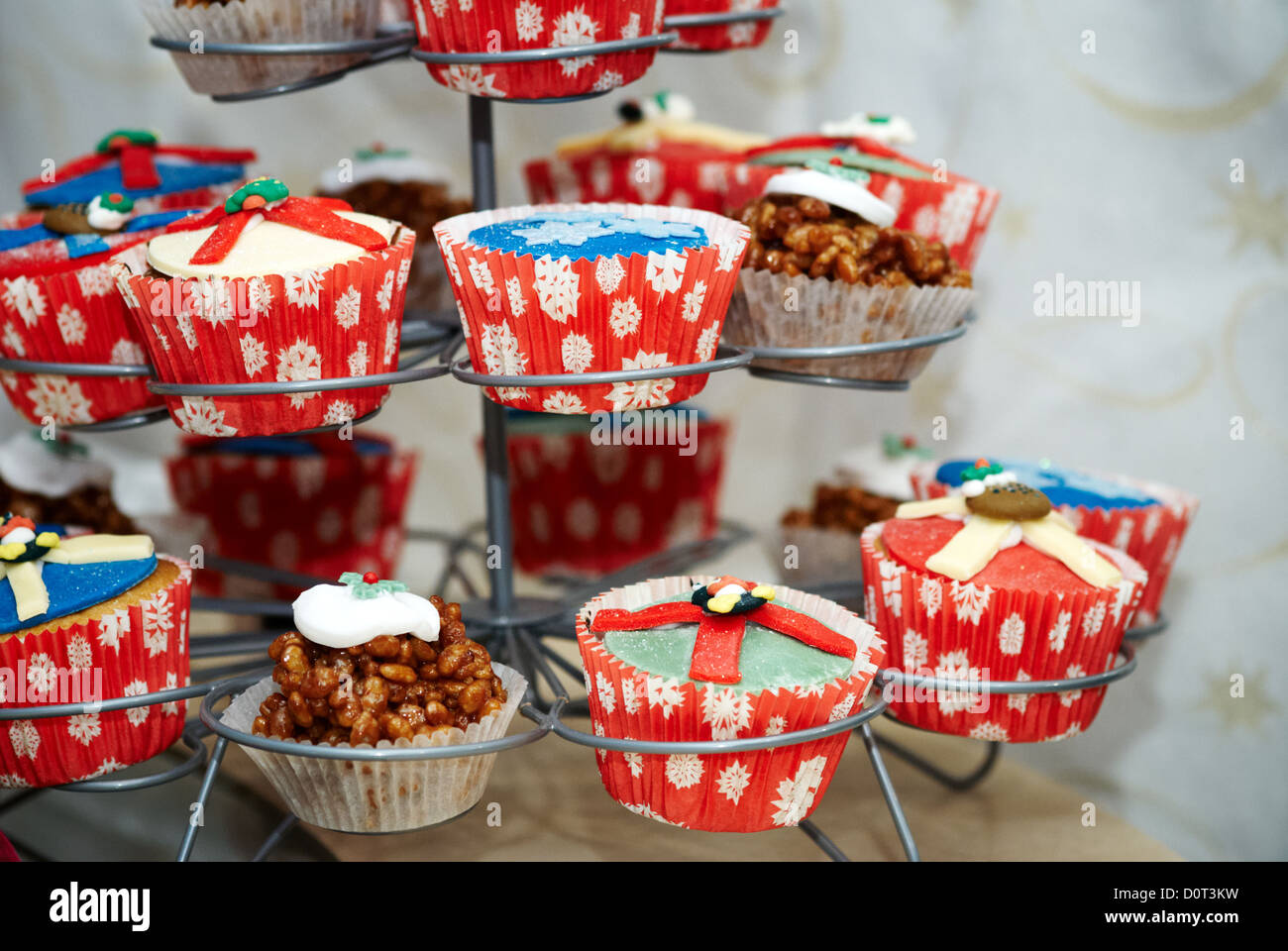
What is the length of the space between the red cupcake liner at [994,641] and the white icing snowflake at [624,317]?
45 centimetres

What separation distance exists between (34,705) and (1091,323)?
5.65ft

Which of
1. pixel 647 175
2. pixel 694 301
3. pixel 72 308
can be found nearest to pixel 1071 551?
pixel 694 301

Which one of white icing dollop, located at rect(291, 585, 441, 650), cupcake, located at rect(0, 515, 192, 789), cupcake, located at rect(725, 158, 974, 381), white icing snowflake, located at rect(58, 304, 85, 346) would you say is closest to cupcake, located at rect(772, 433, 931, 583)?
cupcake, located at rect(725, 158, 974, 381)

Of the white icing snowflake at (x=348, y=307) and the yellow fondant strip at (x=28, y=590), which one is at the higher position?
the white icing snowflake at (x=348, y=307)

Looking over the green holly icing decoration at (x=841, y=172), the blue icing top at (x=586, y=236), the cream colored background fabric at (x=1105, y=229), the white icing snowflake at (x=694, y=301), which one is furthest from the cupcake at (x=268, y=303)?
the cream colored background fabric at (x=1105, y=229)

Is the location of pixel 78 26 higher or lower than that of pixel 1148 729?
higher

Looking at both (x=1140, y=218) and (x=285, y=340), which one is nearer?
(x=285, y=340)

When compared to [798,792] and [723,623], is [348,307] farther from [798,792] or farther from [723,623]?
[798,792]

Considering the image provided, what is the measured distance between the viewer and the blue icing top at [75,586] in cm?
134

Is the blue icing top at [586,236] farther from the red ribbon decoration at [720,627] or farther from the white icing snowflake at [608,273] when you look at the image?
the red ribbon decoration at [720,627]

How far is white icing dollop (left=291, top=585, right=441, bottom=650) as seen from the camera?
1.24 meters

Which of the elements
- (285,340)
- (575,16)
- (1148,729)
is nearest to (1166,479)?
(1148,729)

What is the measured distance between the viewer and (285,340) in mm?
1318
